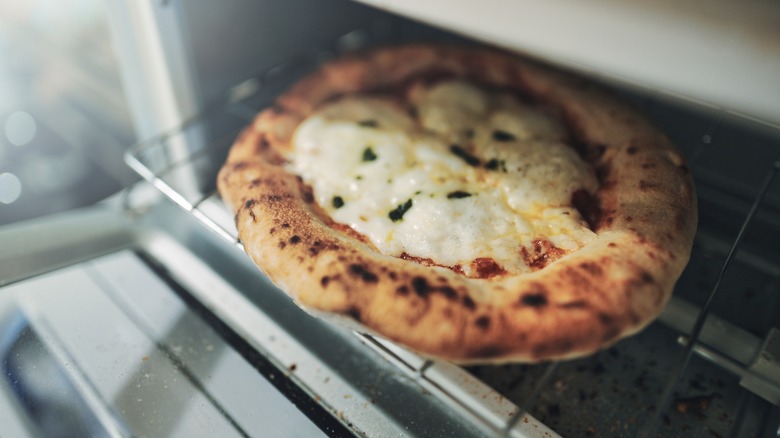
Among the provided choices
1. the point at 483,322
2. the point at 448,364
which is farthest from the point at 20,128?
the point at 483,322

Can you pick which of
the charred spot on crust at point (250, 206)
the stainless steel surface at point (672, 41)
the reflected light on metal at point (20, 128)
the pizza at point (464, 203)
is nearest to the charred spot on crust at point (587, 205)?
the pizza at point (464, 203)

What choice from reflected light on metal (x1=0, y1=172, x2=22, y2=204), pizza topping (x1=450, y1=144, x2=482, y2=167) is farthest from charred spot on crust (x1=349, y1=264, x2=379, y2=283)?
reflected light on metal (x1=0, y1=172, x2=22, y2=204)

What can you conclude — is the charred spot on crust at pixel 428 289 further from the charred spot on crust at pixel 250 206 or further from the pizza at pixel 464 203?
the charred spot on crust at pixel 250 206

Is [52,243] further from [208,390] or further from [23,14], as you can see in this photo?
[23,14]

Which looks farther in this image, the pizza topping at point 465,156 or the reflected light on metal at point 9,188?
the reflected light on metal at point 9,188

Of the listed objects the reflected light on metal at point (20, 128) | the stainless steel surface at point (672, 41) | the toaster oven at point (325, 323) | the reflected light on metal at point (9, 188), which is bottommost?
the reflected light on metal at point (9, 188)

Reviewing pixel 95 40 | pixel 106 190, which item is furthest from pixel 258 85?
pixel 106 190

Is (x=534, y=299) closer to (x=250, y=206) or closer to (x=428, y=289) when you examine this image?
(x=428, y=289)
